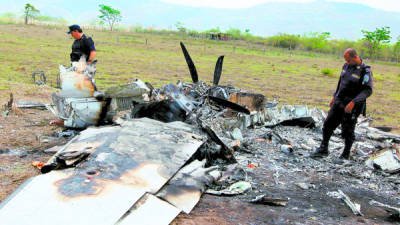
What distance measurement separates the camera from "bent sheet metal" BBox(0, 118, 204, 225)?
101 inches

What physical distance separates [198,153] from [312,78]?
17.5 m

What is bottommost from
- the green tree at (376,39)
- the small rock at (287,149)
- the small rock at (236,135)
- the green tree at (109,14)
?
the small rock at (287,149)

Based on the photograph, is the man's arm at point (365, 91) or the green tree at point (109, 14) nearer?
the man's arm at point (365, 91)

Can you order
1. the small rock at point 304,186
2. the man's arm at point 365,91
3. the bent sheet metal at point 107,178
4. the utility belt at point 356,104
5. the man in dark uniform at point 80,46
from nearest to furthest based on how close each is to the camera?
the bent sheet metal at point 107,178
the small rock at point 304,186
the man's arm at point 365,91
the utility belt at point 356,104
the man in dark uniform at point 80,46

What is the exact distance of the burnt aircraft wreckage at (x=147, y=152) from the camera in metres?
2.71

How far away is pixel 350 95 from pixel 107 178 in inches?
164

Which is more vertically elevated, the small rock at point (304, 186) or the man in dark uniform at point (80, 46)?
the man in dark uniform at point (80, 46)

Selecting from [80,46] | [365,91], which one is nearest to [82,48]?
[80,46]

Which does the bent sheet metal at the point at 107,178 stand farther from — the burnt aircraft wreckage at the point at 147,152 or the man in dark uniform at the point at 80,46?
the man in dark uniform at the point at 80,46

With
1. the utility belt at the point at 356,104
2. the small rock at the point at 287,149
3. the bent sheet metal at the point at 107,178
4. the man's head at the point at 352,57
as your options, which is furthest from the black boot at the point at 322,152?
the bent sheet metal at the point at 107,178

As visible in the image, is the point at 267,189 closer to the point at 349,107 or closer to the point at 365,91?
the point at 349,107

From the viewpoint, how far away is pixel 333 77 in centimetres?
2114

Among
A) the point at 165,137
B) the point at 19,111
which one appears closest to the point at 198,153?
the point at 165,137

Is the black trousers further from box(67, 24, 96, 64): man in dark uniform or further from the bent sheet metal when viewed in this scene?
box(67, 24, 96, 64): man in dark uniform
